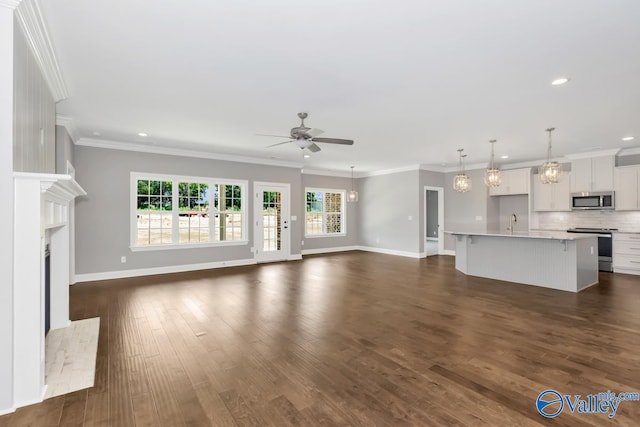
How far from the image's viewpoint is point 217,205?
723 centimetres

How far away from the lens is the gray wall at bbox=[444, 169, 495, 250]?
8625mm

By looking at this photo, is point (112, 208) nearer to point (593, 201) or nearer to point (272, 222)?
point (272, 222)

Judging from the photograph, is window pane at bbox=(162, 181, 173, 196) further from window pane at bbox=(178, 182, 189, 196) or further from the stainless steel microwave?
the stainless steel microwave

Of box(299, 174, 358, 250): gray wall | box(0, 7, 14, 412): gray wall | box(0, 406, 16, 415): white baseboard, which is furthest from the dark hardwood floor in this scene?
box(299, 174, 358, 250): gray wall

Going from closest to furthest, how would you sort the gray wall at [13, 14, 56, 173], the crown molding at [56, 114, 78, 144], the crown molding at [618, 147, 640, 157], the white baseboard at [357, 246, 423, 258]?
the gray wall at [13, 14, 56, 173] < the crown molding at [56, 114, 78, 144] < the crown molding at [618, 147, 640, 157] < the white baseboard at [357, 246, 423, 258]

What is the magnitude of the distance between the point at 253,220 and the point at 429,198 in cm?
831

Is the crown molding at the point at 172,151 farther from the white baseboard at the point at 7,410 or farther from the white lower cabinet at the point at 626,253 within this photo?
the white lower cabinet at the point at 626,253

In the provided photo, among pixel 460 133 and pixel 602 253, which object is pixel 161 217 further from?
pixel 602 253

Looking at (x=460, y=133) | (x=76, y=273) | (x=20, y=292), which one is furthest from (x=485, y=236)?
(x=76, y=273)

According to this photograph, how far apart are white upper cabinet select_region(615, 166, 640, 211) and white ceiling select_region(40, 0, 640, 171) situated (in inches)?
73.8

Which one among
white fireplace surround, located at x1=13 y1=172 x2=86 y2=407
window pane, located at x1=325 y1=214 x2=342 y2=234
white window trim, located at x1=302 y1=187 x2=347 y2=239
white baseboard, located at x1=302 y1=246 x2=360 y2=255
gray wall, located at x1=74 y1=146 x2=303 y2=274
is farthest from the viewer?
window pane, located at x1=325 y1=214 x2=342 y2=234

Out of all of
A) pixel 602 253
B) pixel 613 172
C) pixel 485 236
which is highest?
pixel 613 172

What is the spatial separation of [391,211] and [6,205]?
8.82 metres

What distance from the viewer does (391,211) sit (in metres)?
9.69
